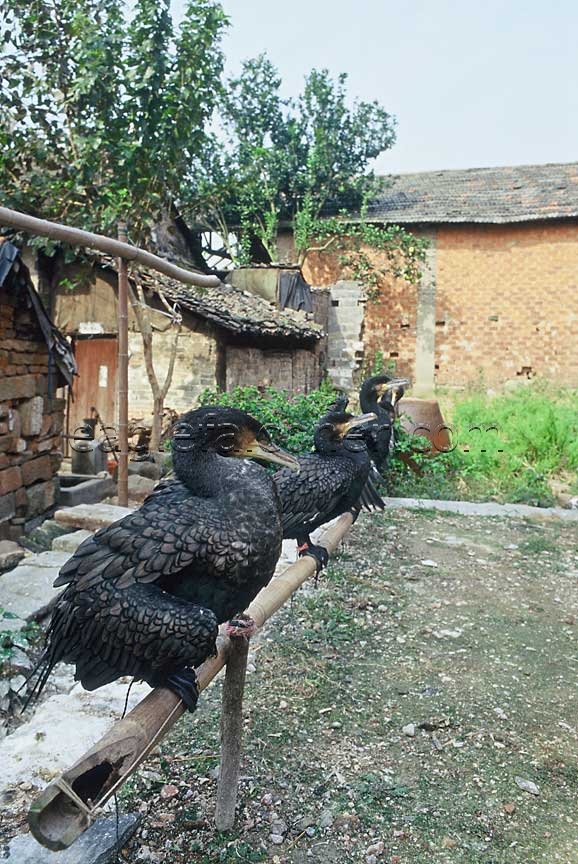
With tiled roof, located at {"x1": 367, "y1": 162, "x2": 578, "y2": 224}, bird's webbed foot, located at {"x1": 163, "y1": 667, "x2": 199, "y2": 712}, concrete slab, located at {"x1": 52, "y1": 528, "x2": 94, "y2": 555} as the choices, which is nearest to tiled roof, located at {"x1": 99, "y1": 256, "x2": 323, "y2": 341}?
concrete slab, located at {"x1": 52, "y1": 528, "x2": 94, "y2": 555}

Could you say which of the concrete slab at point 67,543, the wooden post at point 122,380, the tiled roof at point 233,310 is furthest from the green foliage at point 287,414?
the tiled roof at point 233,310

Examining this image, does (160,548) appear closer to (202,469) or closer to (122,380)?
(202,469)

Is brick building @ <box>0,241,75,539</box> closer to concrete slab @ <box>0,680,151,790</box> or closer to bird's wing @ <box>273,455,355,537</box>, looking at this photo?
concrete slab @ <box>0,680,151,790</box>

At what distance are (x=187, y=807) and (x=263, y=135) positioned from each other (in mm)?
16623

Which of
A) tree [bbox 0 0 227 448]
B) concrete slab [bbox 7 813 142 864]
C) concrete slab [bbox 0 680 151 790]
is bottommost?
concrete slab [bbox 0 680 151 790]

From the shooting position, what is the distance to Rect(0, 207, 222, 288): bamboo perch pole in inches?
137

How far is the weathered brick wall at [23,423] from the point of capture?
608 cm

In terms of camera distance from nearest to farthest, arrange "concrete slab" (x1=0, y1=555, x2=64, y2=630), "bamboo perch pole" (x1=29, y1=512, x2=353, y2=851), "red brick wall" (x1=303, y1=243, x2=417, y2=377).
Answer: "bamboo perch pole" (x1=29, y1=512, x2=353, y2=851) → "concrete slab" (x1=0, y1=555, x2=64, y2=630) → "red brick wall" (x1=303, y1=243, x2=417, y2=377)

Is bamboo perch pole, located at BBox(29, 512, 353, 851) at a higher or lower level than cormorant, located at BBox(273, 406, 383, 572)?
lower

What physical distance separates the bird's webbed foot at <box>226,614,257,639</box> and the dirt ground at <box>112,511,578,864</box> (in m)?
0.82

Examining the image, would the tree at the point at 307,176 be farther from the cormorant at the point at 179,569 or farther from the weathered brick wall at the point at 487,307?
the cormorant at the point at 179,569

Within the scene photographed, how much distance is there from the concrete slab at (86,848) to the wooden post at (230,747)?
34cm

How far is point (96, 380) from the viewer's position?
37.9ft

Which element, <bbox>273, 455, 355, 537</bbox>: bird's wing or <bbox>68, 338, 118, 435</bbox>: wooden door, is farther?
<bbox>68, 338, 118, 435</bbox>: wooden door
